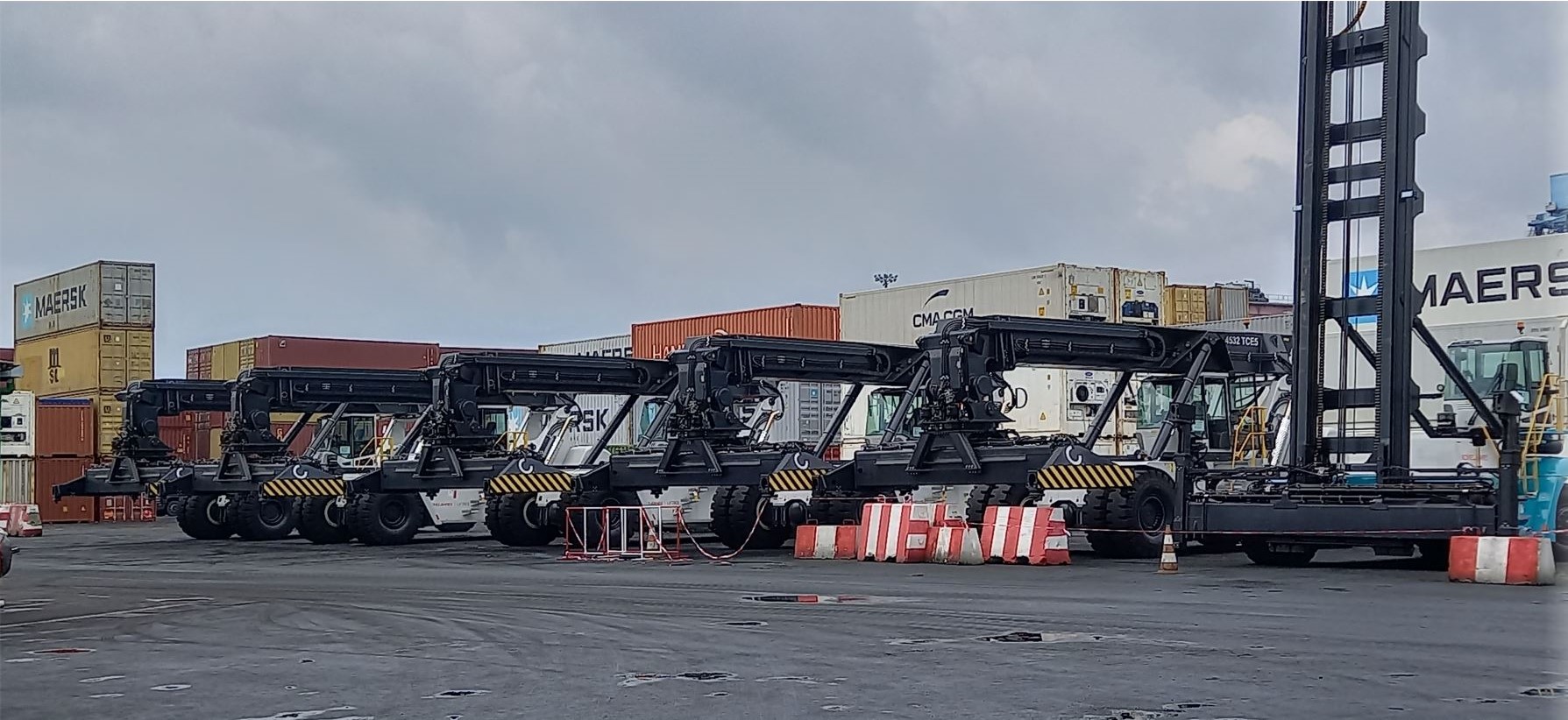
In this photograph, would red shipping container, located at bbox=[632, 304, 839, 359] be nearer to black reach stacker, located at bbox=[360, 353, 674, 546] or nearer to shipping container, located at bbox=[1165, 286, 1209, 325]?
shipping container, located at bbox=[1165, 286, 1209, 325]

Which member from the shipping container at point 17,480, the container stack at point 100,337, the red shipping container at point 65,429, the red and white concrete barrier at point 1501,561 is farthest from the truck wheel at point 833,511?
the container stack at point 100,337

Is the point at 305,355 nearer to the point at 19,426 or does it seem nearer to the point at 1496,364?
the point at 19,426

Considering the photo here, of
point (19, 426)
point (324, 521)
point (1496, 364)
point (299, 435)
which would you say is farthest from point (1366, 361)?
point (299, 435)

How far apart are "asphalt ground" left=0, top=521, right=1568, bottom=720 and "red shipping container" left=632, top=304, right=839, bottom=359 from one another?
86.6 feet

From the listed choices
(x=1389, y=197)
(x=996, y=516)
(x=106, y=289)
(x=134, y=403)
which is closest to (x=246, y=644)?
(x=996, y=516)

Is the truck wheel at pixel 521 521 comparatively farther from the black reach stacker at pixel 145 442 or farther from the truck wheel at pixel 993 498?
the truck wheel at pixel 993 498

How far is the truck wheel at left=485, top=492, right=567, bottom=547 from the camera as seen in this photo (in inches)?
1066

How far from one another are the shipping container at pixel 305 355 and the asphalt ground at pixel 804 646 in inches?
1372

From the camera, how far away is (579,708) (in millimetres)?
8719

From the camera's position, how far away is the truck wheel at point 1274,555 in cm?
1883

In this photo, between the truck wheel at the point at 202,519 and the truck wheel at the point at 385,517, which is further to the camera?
the truck wheel at the point at 202,519

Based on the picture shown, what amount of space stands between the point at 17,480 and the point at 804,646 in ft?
134

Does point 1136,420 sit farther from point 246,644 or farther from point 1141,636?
point 246,644

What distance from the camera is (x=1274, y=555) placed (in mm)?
19359
